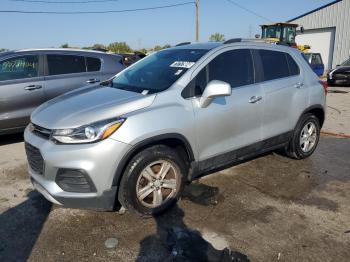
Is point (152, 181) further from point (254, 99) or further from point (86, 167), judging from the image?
point (254, 99)

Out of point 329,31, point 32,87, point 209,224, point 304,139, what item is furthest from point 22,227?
point 329,31

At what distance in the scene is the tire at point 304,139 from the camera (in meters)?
5.33

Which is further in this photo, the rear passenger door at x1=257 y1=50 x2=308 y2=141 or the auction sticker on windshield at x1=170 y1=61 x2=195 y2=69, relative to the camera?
the rear passenger door at x1=257 y1=50 x2=308 y2=141

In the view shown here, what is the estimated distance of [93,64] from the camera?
723 cm

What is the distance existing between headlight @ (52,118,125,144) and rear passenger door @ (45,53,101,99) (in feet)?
10.7

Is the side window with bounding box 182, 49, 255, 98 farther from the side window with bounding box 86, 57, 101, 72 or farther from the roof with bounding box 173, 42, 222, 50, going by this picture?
the side window with bounding box 86, 57, 101, 72

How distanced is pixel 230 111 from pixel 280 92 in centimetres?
104

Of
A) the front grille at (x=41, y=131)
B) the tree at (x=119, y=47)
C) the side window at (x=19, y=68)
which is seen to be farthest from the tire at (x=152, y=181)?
the tree at (x=119, y=47)

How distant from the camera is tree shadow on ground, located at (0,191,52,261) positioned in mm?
A: 3227

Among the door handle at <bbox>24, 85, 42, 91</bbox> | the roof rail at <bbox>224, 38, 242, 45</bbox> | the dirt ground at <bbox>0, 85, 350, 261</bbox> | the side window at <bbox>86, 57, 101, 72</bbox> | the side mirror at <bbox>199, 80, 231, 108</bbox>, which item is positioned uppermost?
the roof rail at <bbox>224, 38, 242, 45</bbox>

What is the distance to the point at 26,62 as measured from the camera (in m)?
6.48

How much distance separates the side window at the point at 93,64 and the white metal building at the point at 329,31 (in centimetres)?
2663

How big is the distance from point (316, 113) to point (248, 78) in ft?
5.68

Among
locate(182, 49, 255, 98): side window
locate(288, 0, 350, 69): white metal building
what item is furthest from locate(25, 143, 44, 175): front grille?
locate(288, 0, 350, 69): white metal building
